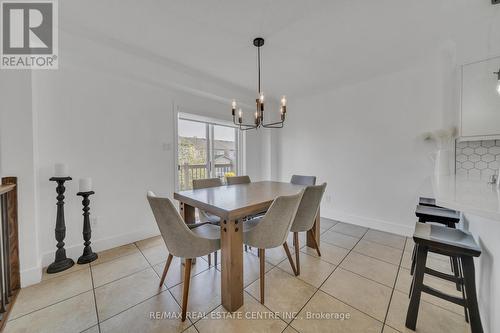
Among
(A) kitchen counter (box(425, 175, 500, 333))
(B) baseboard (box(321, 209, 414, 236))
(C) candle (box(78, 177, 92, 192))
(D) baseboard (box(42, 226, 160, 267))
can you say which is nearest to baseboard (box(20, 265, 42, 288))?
(D) baseboard (box(42, 226, 160, 267))

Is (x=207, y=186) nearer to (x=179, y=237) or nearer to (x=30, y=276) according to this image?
(x=179, y=237)

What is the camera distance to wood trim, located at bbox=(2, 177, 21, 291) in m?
1.58

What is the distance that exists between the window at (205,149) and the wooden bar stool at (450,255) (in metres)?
3.12

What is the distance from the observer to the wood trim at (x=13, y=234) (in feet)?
5.19

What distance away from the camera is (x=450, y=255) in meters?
1.13

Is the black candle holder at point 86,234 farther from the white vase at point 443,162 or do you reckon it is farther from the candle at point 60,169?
the white vase at point 443,162

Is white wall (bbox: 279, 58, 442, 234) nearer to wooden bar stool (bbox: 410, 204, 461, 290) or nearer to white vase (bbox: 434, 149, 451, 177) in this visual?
white vase (bbox: 434, 149, 451, 177)

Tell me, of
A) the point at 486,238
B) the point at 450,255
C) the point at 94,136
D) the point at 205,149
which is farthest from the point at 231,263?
the point at 205,149

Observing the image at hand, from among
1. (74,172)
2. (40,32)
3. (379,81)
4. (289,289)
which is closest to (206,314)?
(289,289)

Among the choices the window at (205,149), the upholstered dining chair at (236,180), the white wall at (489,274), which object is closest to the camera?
the white wall at (489,274)
